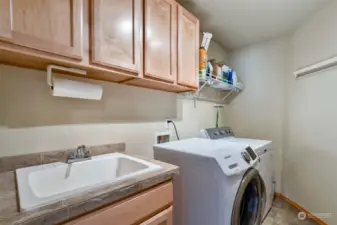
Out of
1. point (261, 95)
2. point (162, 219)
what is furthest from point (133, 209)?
point (261, 95)

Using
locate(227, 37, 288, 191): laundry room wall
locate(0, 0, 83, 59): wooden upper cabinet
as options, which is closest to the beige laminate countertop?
locate(0, 0, 83, 59): wooden upper cabinet

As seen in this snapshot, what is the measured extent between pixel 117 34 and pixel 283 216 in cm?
258

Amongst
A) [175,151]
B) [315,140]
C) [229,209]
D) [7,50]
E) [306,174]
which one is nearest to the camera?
[7,50]

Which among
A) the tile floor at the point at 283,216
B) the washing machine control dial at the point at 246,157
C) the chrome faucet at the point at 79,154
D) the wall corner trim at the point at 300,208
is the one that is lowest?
the tile floor at the point at 283,216

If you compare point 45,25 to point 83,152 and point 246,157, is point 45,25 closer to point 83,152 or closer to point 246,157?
point 83,152

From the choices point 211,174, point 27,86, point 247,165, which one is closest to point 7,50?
point 27,86

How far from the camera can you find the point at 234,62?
3.09m

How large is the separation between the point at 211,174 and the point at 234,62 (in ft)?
7.76

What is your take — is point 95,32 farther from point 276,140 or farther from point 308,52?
point 276,140

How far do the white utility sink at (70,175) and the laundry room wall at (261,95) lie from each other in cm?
225

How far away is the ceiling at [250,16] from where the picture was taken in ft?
5.95

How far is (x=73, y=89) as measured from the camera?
3.70 feet

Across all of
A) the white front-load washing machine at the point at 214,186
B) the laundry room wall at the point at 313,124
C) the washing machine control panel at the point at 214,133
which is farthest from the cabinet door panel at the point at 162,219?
the laundry room wall at the point at 313,124

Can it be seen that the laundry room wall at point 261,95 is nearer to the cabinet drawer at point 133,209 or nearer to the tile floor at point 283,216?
the tile floor at point 283,216
